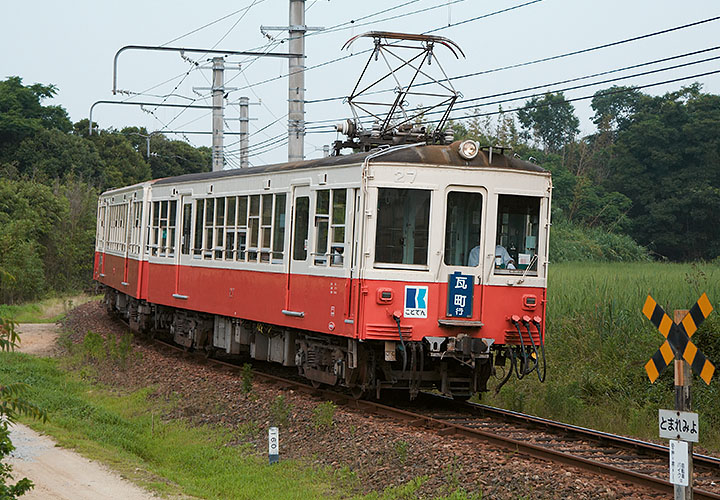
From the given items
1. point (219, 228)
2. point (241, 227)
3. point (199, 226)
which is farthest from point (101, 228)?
point (241, 227)

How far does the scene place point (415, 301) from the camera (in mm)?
11570

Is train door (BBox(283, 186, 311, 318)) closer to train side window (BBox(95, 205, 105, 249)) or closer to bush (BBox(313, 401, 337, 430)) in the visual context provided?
bush (BBox(313, 401, 337, 430))

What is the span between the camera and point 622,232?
3900cm

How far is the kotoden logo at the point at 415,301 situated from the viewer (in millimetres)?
11555

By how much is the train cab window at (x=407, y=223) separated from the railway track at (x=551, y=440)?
1.87 meters

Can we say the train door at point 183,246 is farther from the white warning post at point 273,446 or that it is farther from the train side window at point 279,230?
the white warning post at point 273,446

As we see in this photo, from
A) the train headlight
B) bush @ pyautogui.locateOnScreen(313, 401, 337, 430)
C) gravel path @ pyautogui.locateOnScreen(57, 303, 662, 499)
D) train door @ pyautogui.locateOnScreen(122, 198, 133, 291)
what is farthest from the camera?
train door @ pyautogui.locateOnScreen(122, 198, 133, 291)

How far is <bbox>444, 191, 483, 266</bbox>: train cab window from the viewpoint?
11805 mm

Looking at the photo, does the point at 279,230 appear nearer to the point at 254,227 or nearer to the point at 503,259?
the point at 254,227

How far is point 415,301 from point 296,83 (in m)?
8.93

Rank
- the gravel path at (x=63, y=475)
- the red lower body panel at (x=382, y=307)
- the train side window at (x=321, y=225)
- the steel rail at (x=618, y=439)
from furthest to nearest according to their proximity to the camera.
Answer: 1. the train side window at (x=321, y=225)
2. the red lower body panel at (x=382, y=307)
3. the steel rail at (x=618, y=439)
4. the gravel path at (x=63, y=475)

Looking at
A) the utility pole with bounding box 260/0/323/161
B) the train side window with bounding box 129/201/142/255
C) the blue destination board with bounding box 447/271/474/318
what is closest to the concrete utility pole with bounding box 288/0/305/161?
the utility pole with bounding box 260/0/323/161

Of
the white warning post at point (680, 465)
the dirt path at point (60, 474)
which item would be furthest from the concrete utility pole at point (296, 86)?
the white warning post at point (680, 465)

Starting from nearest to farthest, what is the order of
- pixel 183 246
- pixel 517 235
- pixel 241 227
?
1. pixel 517 235
2. pixel 241 227
3. pixel 183 246
